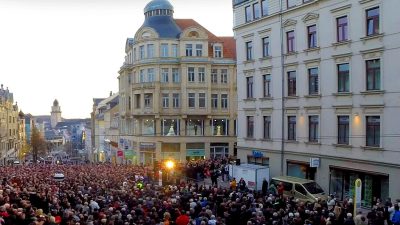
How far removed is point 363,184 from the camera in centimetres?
2855

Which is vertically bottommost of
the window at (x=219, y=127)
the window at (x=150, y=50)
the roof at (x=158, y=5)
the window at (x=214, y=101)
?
the window at (x=219, y=127)

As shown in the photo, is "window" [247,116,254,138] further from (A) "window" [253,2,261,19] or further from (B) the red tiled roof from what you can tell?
(B) the red tiled roof

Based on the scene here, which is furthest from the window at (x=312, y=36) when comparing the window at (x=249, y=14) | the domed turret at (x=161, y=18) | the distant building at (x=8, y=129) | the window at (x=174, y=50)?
the distant building at (x=8, y=129)

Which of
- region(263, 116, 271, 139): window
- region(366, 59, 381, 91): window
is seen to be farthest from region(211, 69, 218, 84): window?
region(366, 59, 381, 91): window

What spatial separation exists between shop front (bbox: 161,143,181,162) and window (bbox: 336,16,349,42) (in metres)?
30.9

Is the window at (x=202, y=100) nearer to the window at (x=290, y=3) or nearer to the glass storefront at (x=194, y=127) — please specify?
the glass storefront at (x=194, y=127)

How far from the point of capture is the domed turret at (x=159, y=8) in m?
59.5

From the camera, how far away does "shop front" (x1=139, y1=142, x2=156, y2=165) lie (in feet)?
191

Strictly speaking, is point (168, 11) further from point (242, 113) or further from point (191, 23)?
point (242, 113)

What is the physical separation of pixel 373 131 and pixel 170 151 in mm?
32890

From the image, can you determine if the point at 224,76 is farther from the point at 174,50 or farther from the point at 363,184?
the point at 363,184

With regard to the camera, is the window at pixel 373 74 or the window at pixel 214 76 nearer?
the window at pixel 373 74

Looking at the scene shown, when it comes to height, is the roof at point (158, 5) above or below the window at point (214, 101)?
above

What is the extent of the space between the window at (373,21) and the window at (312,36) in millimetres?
4507
